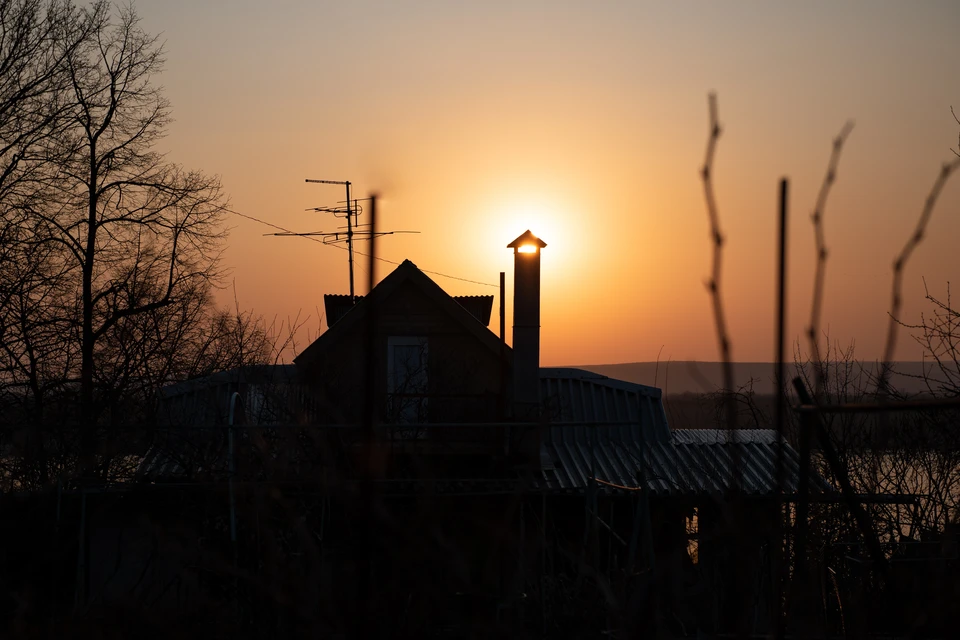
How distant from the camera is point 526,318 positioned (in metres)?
12.7

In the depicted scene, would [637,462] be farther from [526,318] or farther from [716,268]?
[716,268]

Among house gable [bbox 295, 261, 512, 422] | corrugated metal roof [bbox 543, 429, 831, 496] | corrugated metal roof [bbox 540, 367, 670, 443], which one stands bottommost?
corrugated metal roof [bbox 543, 429, 831, 496]

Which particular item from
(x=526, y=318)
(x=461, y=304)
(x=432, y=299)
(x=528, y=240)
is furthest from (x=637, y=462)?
(x=461, y=304)

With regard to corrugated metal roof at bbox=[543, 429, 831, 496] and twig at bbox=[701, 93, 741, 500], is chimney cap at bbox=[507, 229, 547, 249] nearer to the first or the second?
corrugated metal roof at bbox=[543, 429, 831, 496]

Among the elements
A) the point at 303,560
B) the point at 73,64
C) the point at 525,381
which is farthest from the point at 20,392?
the point at 303,560

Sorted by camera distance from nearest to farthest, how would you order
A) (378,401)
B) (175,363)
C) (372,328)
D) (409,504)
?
(372,328)
(409,504)
(378,401)
(175,363)

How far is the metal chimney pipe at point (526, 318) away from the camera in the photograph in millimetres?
12562

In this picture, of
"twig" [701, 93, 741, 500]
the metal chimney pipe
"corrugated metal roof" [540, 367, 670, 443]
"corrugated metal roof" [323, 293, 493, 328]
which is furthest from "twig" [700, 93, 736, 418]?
"corrugated metal roof" [323, 293, 493, 328]

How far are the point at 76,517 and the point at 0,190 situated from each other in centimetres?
912

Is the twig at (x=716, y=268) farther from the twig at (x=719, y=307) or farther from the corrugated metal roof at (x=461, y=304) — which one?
the corrugated metal roof at (x=461, y=304)

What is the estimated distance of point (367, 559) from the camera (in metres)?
1.66

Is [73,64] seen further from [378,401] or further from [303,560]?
[303,560]

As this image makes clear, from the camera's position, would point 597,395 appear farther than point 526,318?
Yes

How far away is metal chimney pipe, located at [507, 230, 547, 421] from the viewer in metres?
12.6
